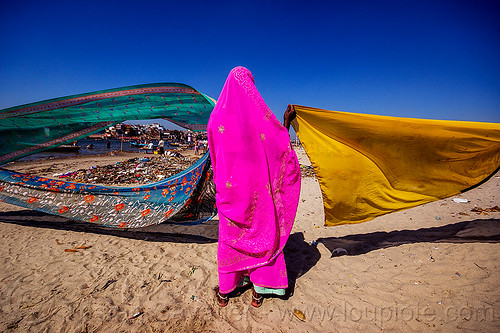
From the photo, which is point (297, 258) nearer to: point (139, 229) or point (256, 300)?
point (256, 300)

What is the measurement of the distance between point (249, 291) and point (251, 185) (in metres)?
1.29

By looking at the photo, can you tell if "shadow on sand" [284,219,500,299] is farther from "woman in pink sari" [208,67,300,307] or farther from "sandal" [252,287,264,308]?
"woman in pink sari" [208,67,300,307]

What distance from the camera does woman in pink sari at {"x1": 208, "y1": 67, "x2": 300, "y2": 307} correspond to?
1.99 metres

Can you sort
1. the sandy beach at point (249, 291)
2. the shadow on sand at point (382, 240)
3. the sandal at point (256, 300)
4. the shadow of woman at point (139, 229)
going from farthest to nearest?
the shadow of woman at point (139, 229) → the shadow on sand at point (382, 240) → the sandal at point (256, 300) → the sandy beach at point (249, 291)

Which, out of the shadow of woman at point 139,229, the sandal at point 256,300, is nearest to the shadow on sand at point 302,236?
the shadow of woman at point 139,229

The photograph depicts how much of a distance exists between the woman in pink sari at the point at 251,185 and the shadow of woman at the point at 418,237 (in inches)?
59.5

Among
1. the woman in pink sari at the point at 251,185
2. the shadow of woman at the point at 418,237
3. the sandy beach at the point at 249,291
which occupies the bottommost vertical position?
the sandy beach at the point at 249,291

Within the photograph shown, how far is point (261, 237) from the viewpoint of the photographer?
207cm

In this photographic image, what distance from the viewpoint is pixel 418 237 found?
348 cm

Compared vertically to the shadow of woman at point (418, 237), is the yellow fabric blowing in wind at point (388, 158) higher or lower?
higher

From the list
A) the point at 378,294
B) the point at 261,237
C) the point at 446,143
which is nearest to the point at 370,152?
the point at 446,143

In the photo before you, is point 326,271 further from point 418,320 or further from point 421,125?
point 421,125

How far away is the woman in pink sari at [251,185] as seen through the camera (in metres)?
1.99

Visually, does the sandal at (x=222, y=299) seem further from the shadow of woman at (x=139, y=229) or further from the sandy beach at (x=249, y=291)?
the shadow of woman at (x=139, y=229)
